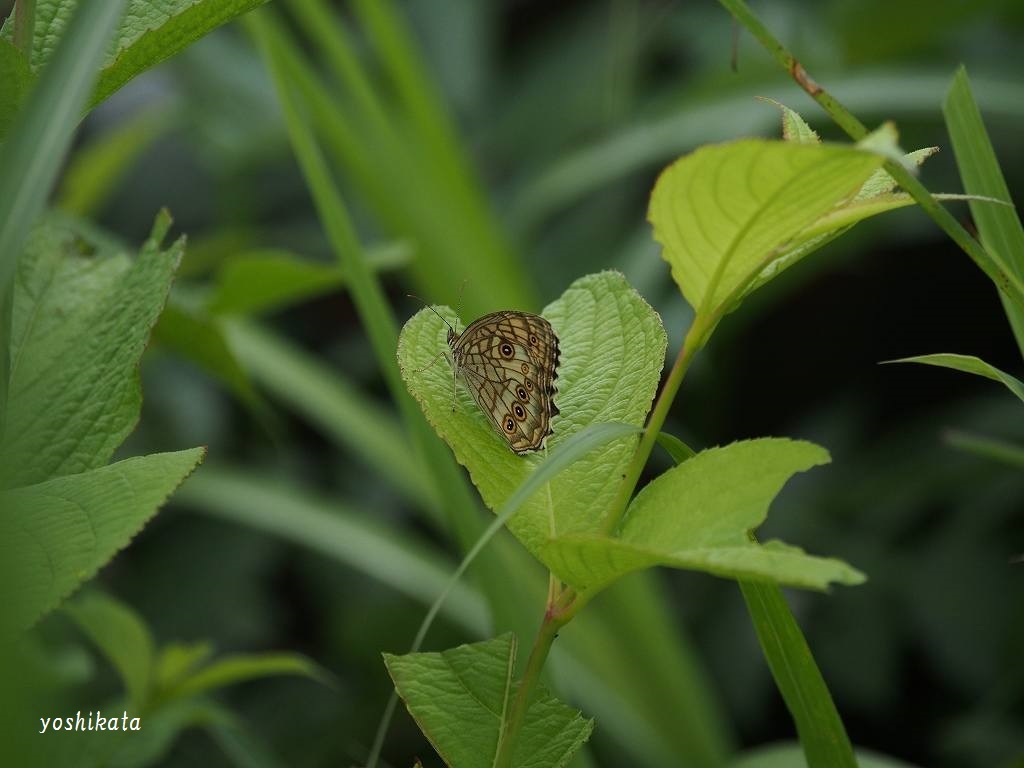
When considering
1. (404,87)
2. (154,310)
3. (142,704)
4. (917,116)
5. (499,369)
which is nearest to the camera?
(154,310)

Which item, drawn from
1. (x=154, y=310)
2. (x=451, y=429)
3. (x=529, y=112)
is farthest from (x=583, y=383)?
(x=529, y=112)

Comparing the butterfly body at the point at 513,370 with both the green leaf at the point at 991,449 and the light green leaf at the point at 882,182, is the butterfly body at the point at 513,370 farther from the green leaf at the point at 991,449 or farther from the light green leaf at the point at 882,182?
the green leaf at the point at 991,449

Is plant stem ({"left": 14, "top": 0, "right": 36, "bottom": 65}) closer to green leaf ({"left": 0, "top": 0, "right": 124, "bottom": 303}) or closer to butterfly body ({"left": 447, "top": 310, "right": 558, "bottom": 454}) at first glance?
green leaf ({"left": 0, "top": 0, "right": 124, "bottom": 303})

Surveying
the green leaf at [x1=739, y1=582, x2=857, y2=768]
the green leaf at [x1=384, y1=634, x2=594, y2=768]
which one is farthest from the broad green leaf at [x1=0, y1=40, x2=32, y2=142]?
the green leaf at [x1=739, y1=582, x2=857, y2=768]

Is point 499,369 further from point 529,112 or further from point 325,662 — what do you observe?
point 529,112

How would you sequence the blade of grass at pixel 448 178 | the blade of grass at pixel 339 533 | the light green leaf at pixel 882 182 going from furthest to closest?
the blade of grass at pixel 448 178, the blade of grass at pixel 339 533, the light green leaf at pixel 882 182

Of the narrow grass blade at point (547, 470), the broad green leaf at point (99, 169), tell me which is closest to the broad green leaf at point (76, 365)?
the narrow grass blade at point (547, 470)
